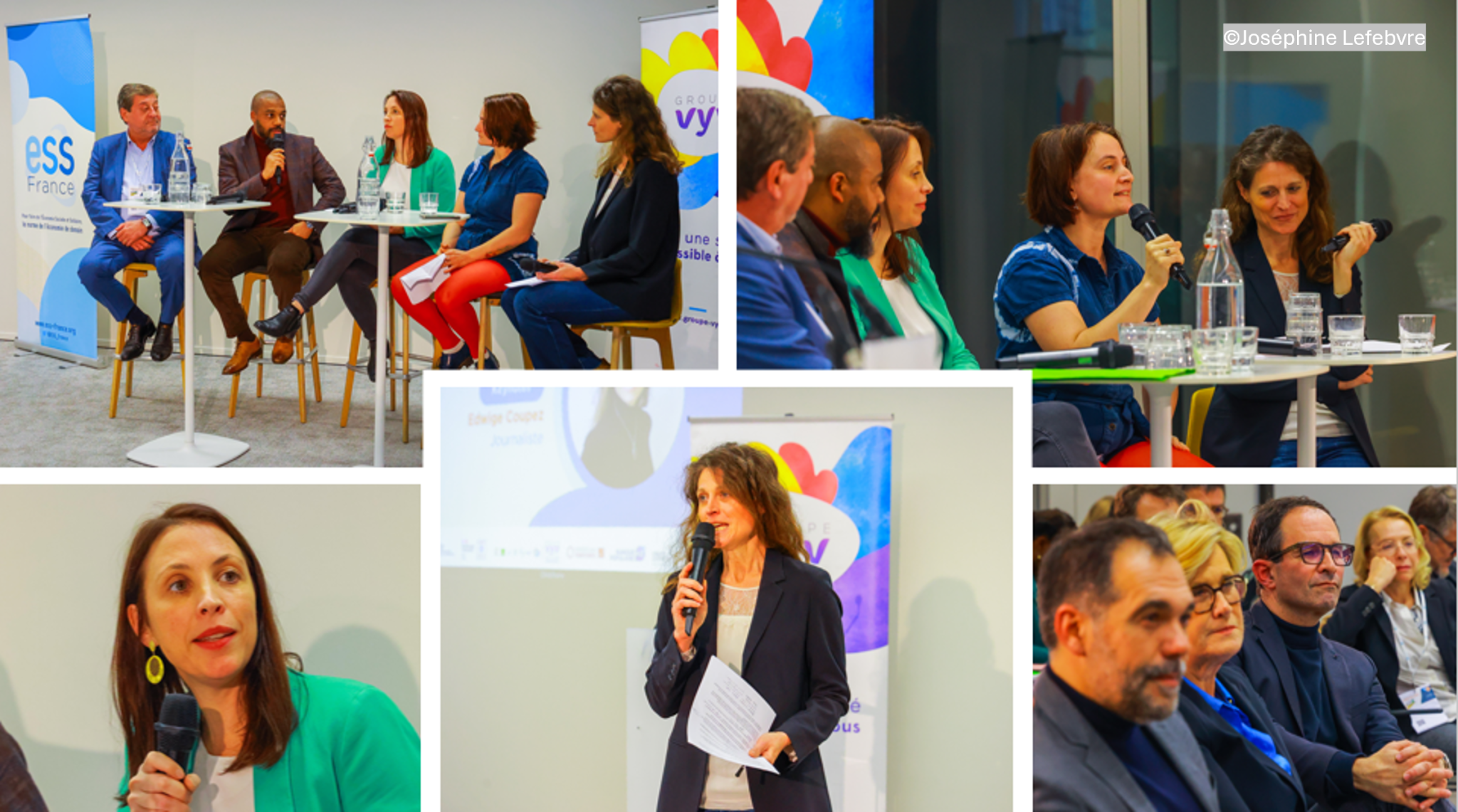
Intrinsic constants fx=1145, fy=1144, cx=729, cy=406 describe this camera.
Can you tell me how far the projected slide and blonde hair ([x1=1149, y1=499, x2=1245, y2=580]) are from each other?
4.19 ft

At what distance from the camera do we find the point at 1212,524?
2781 mm

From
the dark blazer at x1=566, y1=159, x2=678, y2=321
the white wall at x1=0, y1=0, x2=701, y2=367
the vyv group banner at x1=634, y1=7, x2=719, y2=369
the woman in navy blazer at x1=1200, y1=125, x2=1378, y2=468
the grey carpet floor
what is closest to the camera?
the woman in navy blazer at x1=1200, y1=125, x2=1378, y2=468

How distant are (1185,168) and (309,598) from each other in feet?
9.07

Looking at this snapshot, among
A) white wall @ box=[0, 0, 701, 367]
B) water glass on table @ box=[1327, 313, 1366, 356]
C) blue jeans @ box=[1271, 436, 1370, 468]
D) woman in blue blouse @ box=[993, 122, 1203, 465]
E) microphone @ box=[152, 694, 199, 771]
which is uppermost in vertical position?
white wall @ box=[0, 0, 701, 367]

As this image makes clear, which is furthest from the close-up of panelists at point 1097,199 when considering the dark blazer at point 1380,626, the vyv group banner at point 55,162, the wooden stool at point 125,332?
the vyv group banner at point 55,162

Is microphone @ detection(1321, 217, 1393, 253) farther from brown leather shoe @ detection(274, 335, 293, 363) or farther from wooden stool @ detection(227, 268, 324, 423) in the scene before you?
brown leather shoe @ detection(274, 335, 293, 363)

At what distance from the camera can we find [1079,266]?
3.30 metres

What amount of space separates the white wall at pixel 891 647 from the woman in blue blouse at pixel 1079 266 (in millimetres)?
271

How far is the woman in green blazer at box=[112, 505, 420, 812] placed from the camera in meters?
2.77

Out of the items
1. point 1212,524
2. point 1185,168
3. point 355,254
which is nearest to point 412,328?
point 355,254

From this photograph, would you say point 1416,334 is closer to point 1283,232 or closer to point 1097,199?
point 1283,232

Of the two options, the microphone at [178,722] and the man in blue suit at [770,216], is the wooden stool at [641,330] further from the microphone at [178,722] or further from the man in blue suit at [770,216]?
the microphone at [178,722]

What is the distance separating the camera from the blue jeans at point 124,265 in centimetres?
559

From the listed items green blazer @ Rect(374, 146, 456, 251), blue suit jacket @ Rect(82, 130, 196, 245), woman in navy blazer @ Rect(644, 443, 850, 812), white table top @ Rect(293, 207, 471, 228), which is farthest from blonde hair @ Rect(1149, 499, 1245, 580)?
blue suit jacket @ Rect(82, 130, 196, 245)
